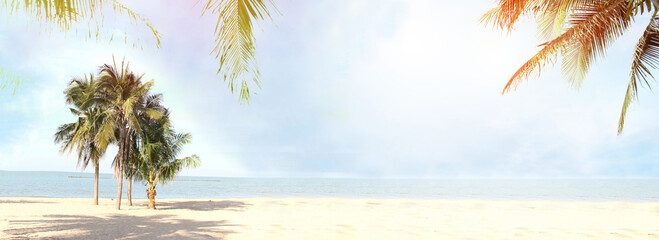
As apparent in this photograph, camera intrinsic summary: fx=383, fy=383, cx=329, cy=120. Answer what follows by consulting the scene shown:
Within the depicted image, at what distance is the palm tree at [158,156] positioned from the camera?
16.8m

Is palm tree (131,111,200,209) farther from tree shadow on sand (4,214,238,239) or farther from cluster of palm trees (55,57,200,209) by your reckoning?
tree shadow on sand (4,214,238,239)

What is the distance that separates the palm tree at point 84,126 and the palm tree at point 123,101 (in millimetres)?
459

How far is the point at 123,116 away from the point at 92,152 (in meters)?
5.16

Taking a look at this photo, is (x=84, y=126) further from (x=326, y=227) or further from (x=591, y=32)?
(x=591, y=32)

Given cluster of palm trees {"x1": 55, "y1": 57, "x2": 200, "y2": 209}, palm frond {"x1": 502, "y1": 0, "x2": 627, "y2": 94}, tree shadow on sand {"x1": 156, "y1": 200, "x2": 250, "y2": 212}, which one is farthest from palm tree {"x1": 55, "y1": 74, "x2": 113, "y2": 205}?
palm frond {"x1": 502, "y1": 0, "x2": 627, "y2": 94}

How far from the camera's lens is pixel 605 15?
24.4 feet

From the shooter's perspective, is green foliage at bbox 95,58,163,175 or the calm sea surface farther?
the calm sea surface

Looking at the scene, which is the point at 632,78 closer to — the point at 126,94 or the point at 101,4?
the point at 101,4

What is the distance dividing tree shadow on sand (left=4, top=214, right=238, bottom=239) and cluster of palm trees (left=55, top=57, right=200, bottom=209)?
4339mm

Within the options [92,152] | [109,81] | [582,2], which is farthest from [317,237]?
[92,152]

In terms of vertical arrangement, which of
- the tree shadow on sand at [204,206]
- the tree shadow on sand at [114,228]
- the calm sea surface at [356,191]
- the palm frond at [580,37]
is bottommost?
the calm sea surface at [356,191]

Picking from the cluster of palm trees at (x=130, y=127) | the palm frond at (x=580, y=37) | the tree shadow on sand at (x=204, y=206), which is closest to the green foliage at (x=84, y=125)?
the cluster of palm trees at (x=130, y=127)

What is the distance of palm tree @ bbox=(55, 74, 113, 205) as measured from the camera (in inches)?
636

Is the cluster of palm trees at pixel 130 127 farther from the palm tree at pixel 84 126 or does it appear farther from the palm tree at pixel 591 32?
the palm tree at pixel 591 32
